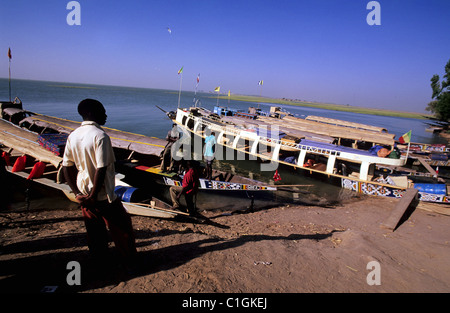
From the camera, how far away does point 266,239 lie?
5.68 meters

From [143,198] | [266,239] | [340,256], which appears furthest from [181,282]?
[143,198]

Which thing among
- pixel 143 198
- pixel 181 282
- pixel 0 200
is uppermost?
pixel 181 282

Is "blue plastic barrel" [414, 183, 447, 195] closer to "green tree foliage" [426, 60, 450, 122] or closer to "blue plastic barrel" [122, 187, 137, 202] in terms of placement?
"blue plastic barrel" [122, 187, 137, 202]

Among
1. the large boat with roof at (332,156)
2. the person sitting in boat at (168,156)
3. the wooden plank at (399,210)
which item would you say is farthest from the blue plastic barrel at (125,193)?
the large boat with roof at (332,156)

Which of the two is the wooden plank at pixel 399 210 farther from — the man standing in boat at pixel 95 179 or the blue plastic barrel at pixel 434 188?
the man standing in boat at pixel 95 179

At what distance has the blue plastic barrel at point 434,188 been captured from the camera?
34.1 ft

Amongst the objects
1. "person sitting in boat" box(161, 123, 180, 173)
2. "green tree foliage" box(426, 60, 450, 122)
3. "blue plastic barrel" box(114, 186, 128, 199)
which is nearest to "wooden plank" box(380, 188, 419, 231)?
"person sitting in boat" box(161, 123, 180, 173)

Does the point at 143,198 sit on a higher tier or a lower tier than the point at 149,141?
lower

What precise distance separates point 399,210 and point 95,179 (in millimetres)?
10732

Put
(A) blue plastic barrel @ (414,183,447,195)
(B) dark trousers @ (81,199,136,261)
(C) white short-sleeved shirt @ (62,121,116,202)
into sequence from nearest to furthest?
(C) white short-sleeved shirt @ (62,121,116,202) < (B) dark trousers @ (81,199,136,261) < (A) blue plastic barrel @ (414,183,447,195)

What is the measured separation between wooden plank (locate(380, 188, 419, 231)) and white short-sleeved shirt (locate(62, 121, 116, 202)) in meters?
8.97

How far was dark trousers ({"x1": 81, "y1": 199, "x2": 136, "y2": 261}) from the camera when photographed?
10.2 feet
